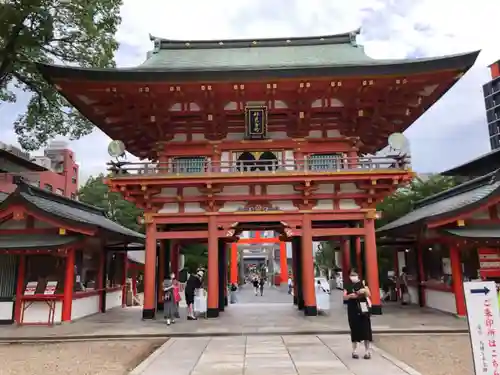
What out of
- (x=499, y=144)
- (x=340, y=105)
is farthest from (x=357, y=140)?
(x=499, y=144)

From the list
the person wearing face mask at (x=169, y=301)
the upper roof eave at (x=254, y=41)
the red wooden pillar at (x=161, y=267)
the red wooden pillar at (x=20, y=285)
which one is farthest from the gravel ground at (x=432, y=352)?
the upper roof eave at (x=254, y=41)

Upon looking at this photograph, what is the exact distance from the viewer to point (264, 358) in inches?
345

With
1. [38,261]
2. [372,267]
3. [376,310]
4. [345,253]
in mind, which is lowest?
[376,310]

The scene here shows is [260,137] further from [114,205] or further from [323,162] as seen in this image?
[114,205]

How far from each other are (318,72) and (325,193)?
4.39 metres

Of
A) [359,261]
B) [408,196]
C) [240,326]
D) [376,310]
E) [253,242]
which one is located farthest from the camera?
[253,242]

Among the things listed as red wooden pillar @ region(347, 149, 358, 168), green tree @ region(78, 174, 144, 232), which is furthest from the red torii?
red wooden pillar @ region(347, 149, 358, 168)

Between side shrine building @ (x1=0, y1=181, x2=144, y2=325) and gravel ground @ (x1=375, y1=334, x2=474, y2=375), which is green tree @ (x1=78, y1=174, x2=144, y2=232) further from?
gravel ground @ (x1=375, y1=334, x2=474, y2=375)

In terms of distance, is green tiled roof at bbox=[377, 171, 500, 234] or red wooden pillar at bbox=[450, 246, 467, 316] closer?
green tiled roof at bbox=[377, 171, 500, 234]

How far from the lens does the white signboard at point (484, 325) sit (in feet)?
18.7

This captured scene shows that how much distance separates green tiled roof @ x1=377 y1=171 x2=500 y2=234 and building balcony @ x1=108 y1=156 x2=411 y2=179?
6.66ft

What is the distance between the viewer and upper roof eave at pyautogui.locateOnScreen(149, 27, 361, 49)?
19.5m

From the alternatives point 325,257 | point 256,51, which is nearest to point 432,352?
point 256,51

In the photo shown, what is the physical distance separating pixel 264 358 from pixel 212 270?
607 cm
